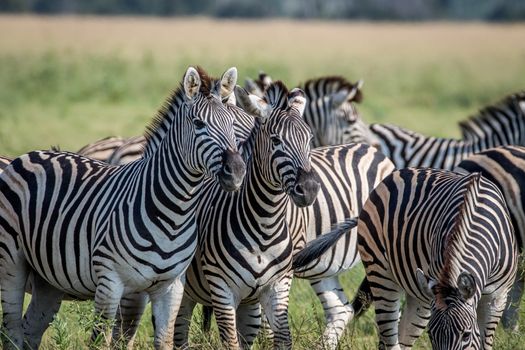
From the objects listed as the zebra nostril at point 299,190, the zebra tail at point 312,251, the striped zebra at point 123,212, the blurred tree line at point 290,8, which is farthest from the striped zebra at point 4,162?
the blurred tree line at point 290,8

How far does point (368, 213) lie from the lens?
6.97 metres

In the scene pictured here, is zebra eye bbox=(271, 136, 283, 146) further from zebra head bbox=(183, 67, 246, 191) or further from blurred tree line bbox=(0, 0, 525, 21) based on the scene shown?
blurred tree line bbox=(0, 0, 525, 21)

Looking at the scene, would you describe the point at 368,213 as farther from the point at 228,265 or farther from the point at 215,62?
the point at 215,62

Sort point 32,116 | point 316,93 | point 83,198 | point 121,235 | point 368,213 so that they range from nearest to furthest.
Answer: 1. point 121,235
2. point 83,198
3. point 368,213
4. point 316,93
5. point 32,116

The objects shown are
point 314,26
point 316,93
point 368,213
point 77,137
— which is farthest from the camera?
point 314,26

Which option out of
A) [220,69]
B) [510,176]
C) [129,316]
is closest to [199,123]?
[129,316]

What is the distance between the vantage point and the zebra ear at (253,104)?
21.4ft

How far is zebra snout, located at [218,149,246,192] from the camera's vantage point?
569cm

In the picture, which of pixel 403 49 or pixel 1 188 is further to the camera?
pixel 403 49

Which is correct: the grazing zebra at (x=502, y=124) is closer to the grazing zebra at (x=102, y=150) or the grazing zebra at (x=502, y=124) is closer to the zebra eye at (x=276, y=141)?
the grazing zebra at (x=102, y=150)

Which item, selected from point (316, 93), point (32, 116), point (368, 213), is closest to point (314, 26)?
point (32, 116)

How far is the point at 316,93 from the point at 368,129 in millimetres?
837

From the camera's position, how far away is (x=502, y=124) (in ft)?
37.9

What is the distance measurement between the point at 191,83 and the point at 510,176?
2.86 metres
